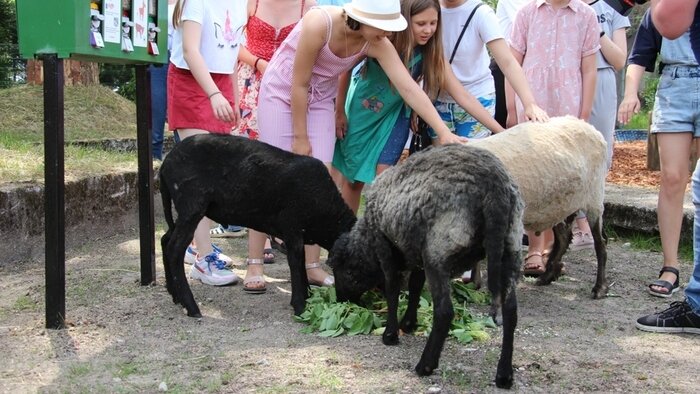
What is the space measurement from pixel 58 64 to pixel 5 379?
5.00 ft

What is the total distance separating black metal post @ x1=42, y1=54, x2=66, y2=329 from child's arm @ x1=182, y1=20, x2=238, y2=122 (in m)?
0.98

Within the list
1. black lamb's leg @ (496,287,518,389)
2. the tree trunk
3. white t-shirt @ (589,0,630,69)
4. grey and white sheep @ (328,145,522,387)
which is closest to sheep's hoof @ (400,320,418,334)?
grey and white sheep @ (328,145,522,387)

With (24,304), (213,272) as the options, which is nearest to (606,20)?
(213,272)

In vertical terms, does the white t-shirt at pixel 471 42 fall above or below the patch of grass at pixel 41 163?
above

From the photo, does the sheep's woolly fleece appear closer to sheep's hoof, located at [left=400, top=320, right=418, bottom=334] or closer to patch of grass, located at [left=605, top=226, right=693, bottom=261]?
sheep's hoof, located at [left=400, top=320, right=418, bottom=334]

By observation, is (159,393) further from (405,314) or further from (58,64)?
→ (58,64)

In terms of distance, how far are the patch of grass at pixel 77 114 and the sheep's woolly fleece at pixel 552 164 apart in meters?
6.52

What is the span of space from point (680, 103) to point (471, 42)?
135 centimetres

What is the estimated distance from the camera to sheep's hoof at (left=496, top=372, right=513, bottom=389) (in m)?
3.67

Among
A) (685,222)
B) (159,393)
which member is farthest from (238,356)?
(685,222)

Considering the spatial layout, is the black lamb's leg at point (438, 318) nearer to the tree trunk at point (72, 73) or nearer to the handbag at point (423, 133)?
the handbag at point (423, 133)

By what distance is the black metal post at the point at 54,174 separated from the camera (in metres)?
4.21

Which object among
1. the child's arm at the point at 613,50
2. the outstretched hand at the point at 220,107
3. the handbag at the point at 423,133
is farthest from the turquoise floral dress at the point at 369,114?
the child's arm at the point at 613,50

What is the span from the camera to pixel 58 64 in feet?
13.9
